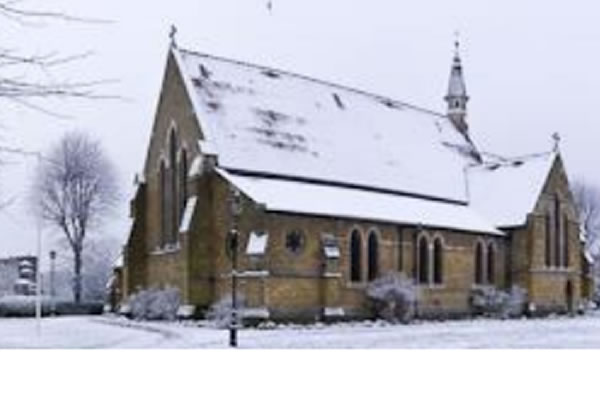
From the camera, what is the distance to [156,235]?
1155cm

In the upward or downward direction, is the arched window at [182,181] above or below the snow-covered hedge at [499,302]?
above

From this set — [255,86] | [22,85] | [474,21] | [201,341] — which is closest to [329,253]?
[255,86]

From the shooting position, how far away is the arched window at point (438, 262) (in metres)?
13.7

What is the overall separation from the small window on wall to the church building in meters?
0.02

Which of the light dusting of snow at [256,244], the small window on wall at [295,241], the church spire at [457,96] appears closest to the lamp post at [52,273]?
the church spire at [457,96]

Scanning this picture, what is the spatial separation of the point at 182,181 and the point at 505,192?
4136mm

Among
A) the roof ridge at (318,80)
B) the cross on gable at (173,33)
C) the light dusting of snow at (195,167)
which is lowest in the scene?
the light dusting of snow at (195,167)

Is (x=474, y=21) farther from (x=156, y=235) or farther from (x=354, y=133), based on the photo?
(x=156, y=235)

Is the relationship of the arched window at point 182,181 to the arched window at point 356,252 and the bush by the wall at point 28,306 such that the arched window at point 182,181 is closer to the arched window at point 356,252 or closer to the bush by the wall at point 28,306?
the arched window at point 356,252

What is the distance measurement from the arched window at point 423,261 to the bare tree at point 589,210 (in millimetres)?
5797

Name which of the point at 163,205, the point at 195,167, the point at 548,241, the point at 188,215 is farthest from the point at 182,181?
the point at 548,241

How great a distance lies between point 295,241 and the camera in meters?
13.8

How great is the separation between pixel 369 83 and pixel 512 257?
18.5 ft
